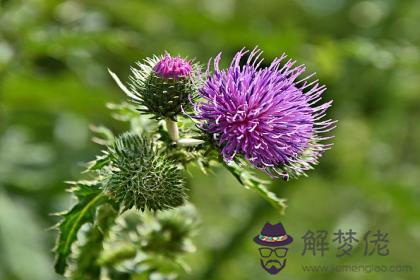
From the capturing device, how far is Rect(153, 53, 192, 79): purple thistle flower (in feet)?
10.6

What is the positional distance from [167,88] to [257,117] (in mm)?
438

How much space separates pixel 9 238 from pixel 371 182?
3.33 meters

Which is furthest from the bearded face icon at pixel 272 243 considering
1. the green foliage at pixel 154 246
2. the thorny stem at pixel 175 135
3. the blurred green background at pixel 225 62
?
the blurred green background at pixel 225 62

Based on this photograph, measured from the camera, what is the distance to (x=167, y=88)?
322cm

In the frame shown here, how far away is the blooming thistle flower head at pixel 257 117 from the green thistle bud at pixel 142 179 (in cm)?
28

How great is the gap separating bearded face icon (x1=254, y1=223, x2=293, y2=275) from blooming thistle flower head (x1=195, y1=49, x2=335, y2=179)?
0.92 metres

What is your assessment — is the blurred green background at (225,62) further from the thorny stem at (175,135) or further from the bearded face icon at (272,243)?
the thorny stem at (175,135)

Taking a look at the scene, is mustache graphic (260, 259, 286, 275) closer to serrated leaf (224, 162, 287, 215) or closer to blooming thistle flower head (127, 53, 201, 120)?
serrated leaf (224, 162, 287, 215)

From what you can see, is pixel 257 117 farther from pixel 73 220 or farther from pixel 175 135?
pixel 73 220

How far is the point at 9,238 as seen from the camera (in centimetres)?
625

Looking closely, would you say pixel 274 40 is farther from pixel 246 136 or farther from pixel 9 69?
pixel 246 136

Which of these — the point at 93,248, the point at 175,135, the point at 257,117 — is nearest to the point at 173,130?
the point at 175,135

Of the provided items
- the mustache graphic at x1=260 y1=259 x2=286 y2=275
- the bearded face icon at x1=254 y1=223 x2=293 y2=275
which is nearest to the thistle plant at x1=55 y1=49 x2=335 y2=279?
the bearded face icon at x1=254 y1=223 x2=293 y2=275

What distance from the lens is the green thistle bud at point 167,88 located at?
10.5 ft
